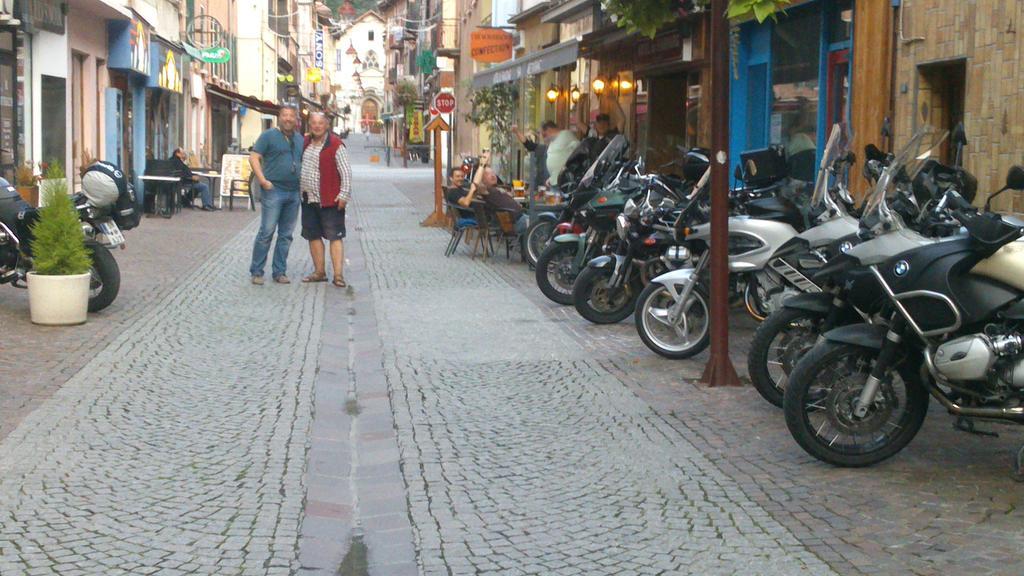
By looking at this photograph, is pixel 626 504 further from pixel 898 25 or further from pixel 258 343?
pixel 898 25

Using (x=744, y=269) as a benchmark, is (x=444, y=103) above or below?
above

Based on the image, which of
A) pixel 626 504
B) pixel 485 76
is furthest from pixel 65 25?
pixel 626 504

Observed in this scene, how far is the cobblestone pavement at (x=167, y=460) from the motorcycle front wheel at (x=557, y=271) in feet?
8.78

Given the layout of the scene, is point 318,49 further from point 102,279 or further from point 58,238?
point 58,238

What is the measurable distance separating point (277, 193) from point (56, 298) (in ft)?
12.4

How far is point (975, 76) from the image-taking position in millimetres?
11062

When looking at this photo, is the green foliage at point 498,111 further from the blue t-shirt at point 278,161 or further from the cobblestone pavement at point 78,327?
the blue t-shirt at point 278,161

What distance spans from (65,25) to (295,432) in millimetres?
15982

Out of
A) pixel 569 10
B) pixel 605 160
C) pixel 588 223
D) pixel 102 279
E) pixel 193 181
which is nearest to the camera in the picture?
pixel 102 279

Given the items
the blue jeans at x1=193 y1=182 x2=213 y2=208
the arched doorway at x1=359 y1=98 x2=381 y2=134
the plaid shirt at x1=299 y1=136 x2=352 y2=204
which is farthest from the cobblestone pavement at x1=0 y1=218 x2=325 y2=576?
the arched doorway at x1=359 y1=98 x2=381 y2=134

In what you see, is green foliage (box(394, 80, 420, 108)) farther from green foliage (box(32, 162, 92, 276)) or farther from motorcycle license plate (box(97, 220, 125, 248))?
green foliage (box(32, 162, 92, 276))

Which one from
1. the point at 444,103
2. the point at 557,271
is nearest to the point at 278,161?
the point at 557,271

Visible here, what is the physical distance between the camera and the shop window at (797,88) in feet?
49.0

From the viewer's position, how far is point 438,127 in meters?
23.3
